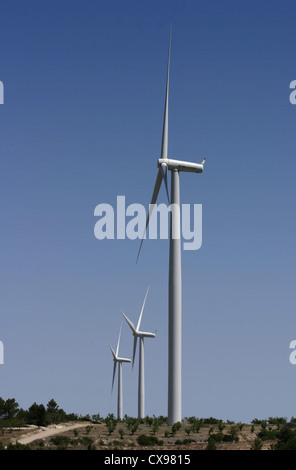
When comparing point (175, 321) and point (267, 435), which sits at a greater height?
point (175, 321)

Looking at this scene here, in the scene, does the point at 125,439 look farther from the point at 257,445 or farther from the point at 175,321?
the point at 175,321

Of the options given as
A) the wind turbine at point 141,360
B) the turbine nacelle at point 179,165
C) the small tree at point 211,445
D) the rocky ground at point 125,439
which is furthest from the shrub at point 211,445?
the wind turbine at point 141,360

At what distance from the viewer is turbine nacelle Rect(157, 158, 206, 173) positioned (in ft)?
290

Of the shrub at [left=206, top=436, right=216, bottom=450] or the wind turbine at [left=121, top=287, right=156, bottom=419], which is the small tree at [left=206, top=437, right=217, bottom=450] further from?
the wind turbine at [left=121, top=287, right=156, bottom=419]

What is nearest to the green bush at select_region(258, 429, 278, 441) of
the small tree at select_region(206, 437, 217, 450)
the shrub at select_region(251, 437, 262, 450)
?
the shrub at select_region(251, 437, 262, 450)

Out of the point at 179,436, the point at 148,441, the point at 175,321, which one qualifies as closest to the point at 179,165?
the point at 175,321

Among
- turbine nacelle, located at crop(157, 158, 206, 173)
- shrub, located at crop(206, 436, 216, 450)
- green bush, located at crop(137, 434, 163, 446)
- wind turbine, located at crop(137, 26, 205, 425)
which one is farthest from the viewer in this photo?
turbine nacelle, located at crop(157, 158, 206, 173)

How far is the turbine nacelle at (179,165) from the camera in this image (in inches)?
Result: 3480

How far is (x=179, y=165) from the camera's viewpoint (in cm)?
8919

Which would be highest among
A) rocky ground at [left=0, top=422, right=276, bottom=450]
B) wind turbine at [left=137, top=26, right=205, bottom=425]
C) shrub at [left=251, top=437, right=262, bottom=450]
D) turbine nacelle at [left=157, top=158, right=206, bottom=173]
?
turbine nacelle at [left=157, top=158, right=206, bottom=173]

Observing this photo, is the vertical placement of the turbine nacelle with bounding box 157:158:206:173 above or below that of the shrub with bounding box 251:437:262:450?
above

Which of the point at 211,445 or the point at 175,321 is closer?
the point at 211,445
